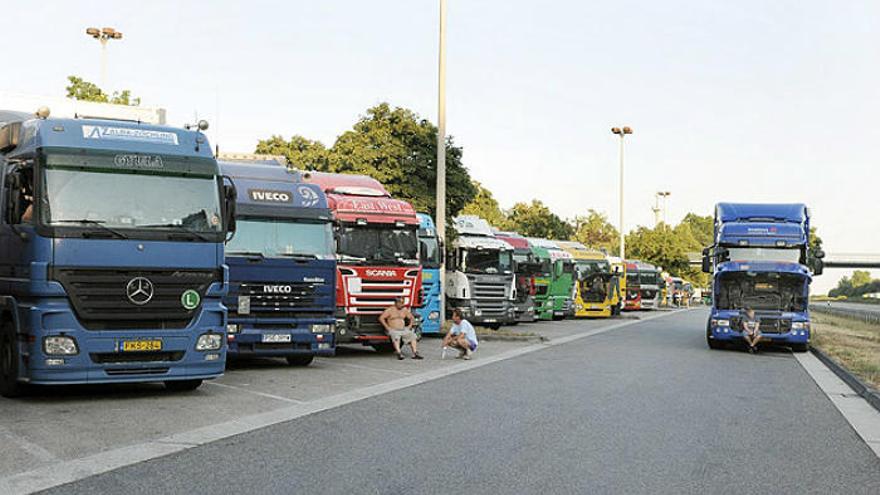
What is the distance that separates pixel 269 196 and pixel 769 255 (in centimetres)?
1436

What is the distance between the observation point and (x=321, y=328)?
58.2ft

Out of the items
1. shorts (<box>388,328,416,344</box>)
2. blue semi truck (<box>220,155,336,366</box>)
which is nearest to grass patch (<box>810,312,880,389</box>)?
shorts (<box>388,328,416,344</box>)

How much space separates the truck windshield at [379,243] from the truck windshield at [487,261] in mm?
10317

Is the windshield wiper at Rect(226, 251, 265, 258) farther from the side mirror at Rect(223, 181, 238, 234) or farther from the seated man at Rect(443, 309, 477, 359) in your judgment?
the seated man at Rect(443, 309, 477, 359)

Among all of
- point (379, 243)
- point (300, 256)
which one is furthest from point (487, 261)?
point (300, 256)

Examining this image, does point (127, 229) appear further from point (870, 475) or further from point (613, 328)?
point (613, 328)

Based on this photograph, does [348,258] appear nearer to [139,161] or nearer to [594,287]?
[139,161]

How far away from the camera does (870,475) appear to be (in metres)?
9.09

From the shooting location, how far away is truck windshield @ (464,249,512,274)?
32.2 m

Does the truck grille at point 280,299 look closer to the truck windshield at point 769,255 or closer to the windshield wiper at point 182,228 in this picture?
the windshield wiper at point 182,228

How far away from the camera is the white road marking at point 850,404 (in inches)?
469

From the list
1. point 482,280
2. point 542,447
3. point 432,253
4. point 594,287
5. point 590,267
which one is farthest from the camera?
point 590,267

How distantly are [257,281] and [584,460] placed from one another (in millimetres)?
8969

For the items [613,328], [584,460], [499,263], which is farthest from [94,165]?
[613,328]
